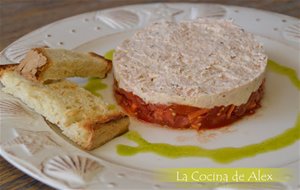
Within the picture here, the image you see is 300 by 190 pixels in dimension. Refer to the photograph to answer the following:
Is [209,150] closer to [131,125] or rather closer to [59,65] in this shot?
[131,125]

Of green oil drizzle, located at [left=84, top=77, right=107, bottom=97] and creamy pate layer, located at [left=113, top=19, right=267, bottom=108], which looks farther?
green oil drizzle, located at [left=84, top=77, right=107, bottom=97]

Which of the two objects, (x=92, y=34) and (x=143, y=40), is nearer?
(x=143, y=40)

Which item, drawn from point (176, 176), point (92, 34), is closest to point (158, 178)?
point (176, 176)

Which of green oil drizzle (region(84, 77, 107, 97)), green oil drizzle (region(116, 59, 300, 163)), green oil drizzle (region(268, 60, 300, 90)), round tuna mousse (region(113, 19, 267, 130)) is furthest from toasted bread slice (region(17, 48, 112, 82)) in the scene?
green oil drizzle (region(268, 60, 300, 90))

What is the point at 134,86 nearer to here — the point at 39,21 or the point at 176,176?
the point at 176,176

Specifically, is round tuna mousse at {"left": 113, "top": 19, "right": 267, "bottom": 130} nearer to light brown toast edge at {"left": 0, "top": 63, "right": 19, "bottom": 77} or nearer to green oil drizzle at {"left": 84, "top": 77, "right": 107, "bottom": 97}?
green oil drizzle at {"left": 84, "top": 77, "right": 107, "bottom": 97}

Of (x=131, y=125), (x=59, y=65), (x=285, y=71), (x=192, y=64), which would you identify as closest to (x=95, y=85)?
(x=59, y=65)
